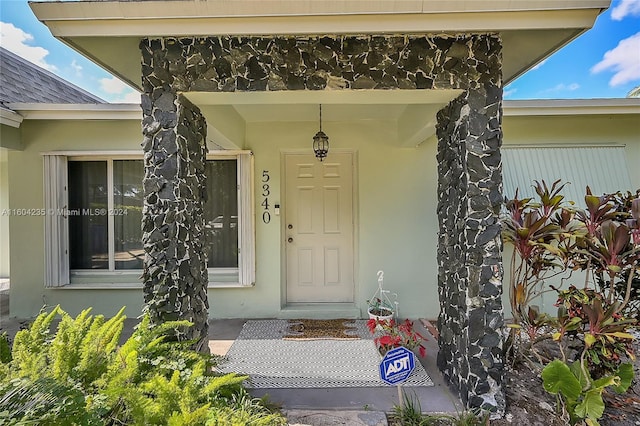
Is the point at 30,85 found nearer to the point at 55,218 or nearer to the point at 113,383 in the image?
the point at 55,218

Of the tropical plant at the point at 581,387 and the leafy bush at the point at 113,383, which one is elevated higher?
the leafy bush at the point at 113,383

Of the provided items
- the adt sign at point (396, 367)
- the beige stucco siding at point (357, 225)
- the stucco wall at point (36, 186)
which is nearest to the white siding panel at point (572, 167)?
the beige stucco siding at point (357, 225)

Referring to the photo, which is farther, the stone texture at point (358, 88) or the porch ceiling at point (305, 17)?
the stone texture at point (358, 88)

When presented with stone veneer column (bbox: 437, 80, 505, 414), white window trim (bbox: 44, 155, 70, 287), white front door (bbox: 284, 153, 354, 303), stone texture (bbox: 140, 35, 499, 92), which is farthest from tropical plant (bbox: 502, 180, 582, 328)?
white window trim (bbox: 44, 155, 70, 287)

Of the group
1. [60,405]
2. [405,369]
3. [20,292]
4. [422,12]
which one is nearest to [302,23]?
[422,12]

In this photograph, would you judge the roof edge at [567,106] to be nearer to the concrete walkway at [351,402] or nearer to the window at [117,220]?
the concrete walkway at [351,402]

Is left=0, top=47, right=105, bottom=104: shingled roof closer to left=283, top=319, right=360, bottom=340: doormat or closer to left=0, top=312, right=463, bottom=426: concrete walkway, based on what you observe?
left=283, top=319, right=360, bottom=340: doormat

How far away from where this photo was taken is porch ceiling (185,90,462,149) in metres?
2.58

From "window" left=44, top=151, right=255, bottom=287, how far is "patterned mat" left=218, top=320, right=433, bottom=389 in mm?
1175

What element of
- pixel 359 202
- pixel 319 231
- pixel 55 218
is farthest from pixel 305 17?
pixel 55 218

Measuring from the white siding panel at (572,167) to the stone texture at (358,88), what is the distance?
249cm

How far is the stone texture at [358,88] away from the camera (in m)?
2.46

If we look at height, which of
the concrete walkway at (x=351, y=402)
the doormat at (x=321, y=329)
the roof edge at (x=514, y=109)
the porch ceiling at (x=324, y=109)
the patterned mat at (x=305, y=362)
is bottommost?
the concrete walkway at (x=351, y=402)

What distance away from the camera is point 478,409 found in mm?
2502
